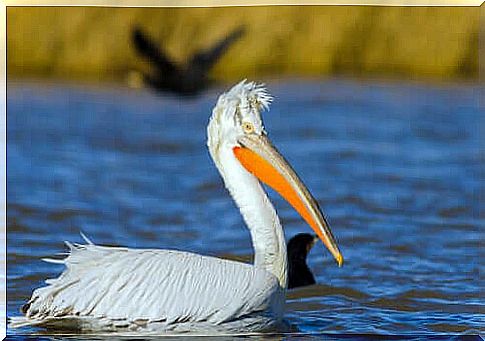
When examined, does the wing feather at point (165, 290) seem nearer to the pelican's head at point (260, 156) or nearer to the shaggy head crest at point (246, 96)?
the pelican's head at point (260, 156)

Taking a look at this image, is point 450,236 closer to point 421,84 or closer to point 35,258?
point 421,84

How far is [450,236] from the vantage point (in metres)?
5.57

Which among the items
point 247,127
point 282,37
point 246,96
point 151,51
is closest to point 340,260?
point 247,127

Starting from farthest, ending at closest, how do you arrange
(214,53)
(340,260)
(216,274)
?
(214,53)
(340,260)
(216,274)

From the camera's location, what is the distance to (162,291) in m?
5.32

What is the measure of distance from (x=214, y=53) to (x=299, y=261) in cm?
86

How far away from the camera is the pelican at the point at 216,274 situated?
5316 millimetres

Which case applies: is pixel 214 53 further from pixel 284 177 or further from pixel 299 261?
pixel 299 261

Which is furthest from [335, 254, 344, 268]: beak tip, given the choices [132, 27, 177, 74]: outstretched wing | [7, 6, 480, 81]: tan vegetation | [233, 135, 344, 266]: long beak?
[132, 27, 177, 74]: outstretched wing

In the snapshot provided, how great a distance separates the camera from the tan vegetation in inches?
217

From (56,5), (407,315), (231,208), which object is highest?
(56,5)

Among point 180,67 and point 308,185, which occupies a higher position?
point 180,67

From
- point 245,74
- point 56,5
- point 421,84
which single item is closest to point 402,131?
point 421,84

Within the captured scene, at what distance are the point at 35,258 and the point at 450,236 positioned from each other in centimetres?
159
